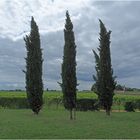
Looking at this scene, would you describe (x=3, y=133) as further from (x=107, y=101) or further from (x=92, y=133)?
(x=107, y=101)

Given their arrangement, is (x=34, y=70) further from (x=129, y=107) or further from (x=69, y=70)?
(x=129, y=107)

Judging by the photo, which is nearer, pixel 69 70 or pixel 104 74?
pixel 69 70

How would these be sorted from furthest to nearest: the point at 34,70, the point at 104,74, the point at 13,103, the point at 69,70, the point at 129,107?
the point at 13,103
the point at 129,107
the point at 104,74
the point at 34,70
the point at 69,70

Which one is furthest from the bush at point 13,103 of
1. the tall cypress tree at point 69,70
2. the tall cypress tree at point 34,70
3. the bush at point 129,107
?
the tall cypress tree at point 69,70

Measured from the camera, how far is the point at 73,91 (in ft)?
113

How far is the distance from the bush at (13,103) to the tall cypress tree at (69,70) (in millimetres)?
21935

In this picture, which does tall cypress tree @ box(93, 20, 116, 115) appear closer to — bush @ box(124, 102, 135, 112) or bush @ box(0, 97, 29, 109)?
bush @ box(124, 102, 135, 112)

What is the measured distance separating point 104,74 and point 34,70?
6775 mm

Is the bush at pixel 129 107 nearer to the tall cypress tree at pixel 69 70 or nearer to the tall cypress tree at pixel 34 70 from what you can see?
the tall cypress tree at pixel 34 70

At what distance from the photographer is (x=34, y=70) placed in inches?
1522

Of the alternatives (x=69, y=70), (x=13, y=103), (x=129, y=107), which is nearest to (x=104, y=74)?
(x=69, y=70)

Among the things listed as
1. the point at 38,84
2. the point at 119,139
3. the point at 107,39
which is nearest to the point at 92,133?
the point at 119,139

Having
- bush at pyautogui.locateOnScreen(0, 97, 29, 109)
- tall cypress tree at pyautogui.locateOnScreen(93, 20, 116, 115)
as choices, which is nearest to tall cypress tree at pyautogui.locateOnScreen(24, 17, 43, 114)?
tall cypress tree at pyautogui.locateOnScreen(93, 20, 116, 115)

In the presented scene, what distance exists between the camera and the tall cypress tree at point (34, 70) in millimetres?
38094
